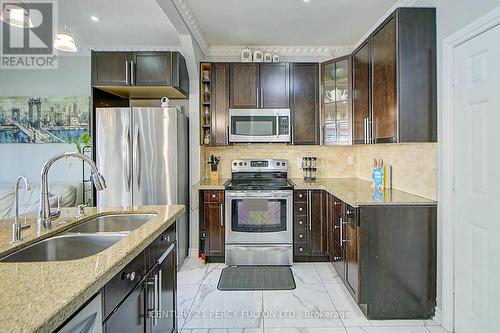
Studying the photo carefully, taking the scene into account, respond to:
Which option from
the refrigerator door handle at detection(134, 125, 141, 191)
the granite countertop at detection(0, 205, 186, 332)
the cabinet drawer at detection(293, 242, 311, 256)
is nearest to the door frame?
the cabinet drawer at detection(293, 242, 311, 256)

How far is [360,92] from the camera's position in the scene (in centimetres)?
301

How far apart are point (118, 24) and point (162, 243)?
9.13 ft

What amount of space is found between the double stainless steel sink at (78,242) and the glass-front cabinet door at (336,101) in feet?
8.20

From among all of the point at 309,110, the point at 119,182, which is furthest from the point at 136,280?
the point at 309,110

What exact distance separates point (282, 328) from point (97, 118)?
2828mm

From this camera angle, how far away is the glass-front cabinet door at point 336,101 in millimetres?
3361

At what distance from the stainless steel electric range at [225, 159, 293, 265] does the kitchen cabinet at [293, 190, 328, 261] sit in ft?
0.33

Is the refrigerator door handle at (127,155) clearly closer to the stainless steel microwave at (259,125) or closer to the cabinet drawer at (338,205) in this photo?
the stainless steel microwave at (259,125)

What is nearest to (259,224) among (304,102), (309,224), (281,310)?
(309,224)

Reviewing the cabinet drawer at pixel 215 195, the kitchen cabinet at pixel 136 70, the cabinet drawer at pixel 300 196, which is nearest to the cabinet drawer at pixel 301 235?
the cabinet drawer at pixel 300 196

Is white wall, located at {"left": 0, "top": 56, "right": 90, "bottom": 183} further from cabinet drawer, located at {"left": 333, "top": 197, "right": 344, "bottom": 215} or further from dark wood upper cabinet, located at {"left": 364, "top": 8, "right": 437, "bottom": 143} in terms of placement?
dark wood upper cabinet, located at {"left": 364, "top": 8, "right": 437, "bottom": 143}

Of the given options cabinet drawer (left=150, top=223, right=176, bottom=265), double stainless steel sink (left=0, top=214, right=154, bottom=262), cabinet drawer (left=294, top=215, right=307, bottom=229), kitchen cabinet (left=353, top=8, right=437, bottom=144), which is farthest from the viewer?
cabinet drawer (left=294, top=215, right=307, bottom=229)

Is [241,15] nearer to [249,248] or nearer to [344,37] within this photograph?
[344,37]

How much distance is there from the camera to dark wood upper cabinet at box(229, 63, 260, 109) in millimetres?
3652
